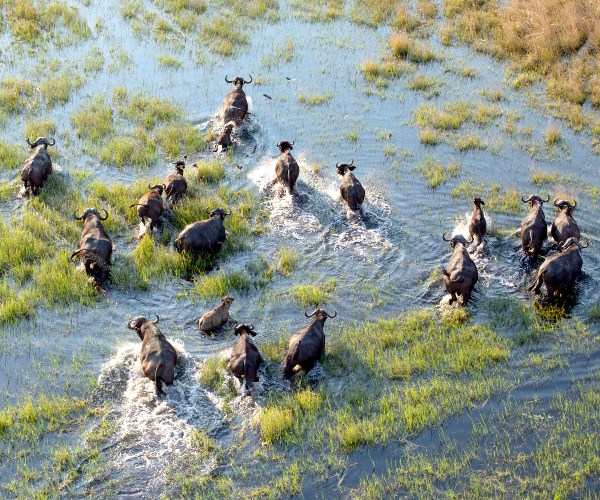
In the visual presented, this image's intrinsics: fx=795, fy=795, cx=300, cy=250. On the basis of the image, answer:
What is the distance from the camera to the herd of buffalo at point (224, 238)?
11844mm

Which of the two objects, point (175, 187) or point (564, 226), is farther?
point (175, 187)

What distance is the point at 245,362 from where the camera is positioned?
37.9ft

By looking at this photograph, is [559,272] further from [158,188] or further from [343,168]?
[158,188]

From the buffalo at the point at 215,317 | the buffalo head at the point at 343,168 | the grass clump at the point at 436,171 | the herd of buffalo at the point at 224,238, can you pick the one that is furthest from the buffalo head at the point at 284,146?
the buffalo at the point at 215,317

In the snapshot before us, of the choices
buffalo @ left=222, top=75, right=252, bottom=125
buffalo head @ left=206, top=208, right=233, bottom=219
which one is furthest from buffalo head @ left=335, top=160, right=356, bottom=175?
buffalo @ left=222, top=75, right=252, bottom=125

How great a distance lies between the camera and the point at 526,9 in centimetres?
2484

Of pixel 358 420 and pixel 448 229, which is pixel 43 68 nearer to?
pixel 448 229

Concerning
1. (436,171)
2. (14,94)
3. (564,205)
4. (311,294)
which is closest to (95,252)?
(311,294)

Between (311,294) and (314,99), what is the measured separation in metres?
8.53

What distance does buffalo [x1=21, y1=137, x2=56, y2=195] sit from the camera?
16.6 metres

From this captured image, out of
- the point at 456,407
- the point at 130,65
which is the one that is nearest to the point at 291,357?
the point at 456,407

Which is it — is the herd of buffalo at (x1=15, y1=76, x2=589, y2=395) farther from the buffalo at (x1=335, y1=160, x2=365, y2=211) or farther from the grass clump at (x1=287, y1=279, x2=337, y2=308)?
the grass clump at (x1=287, y1=279, x2=337, y2=308)

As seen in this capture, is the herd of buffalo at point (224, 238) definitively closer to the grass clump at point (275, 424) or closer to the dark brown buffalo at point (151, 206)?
the dark brown buffalo at point (151, 206)

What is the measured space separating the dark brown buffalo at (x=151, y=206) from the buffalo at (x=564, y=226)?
7623mm
